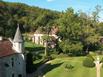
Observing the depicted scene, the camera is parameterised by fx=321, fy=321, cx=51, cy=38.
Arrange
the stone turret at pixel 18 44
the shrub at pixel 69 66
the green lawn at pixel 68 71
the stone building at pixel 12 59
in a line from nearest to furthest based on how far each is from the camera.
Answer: the stone building at pixel 12 59 < the green lawn at pixel 68 71 < the stone turret at pixel 18 44 < the shrub at pixel 69 66

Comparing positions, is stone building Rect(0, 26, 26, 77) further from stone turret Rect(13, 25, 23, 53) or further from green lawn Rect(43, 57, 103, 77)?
green lawn Rect(43, 57, 103, 77)

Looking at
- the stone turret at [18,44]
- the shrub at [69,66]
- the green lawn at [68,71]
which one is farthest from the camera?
the shrub at [69,66]

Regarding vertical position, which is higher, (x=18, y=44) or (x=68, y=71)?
(x=18, y=44)

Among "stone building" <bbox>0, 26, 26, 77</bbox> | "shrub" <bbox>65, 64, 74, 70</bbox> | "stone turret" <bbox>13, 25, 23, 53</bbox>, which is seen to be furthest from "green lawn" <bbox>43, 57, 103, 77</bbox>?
"stone turret" <bbox>13, 25, 23, 53</bbox>

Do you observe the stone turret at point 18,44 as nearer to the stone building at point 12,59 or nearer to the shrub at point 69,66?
the stone building at point 12,59

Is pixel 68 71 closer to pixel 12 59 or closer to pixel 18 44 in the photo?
pixel 18 44

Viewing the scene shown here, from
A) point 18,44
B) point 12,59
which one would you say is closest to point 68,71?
point 18,44

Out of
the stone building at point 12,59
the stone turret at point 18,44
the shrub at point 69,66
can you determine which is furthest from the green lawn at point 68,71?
the stone turret at point 18,44

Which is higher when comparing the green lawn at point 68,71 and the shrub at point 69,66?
the shrub at point 69,66

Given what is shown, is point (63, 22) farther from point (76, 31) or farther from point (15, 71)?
point (15, 71)
